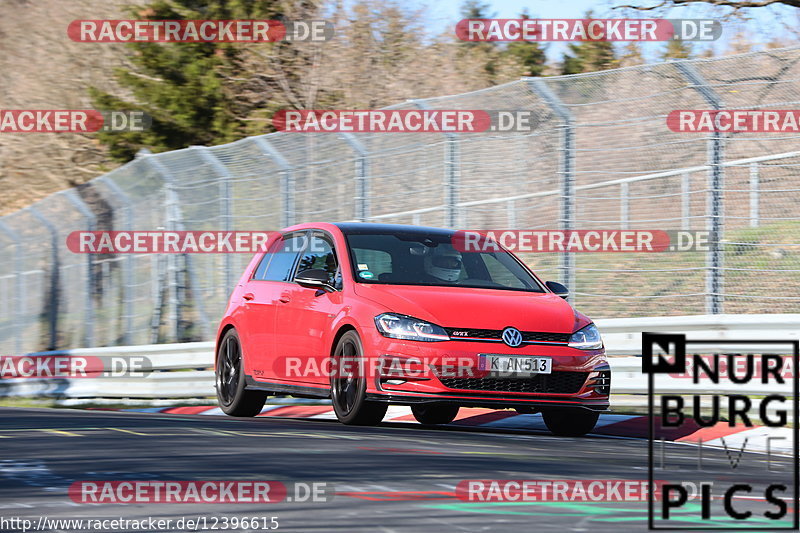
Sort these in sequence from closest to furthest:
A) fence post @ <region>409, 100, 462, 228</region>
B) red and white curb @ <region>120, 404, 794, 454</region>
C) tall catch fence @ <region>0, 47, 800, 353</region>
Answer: red and white curb @ <region>120, 404, 794, 454</region>, tall catch fence @ <region>0, 47, 800, 353</region>, fence post @ <region>409, 100, 462, 228</region>

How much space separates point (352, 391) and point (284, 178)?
7164 mm

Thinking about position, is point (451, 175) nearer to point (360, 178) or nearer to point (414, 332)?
point (360, 178)

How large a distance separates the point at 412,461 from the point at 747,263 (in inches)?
394

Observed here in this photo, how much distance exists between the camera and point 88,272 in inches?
911

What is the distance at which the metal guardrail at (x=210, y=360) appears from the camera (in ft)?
37.7

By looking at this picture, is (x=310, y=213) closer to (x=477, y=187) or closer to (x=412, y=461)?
(x=477, y=187)

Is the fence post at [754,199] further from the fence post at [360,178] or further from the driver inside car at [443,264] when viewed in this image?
the driver inside car at [443,264]

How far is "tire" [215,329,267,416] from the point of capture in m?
12.9

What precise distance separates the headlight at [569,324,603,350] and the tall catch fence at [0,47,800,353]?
5.33 ft

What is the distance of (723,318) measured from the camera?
460 inches

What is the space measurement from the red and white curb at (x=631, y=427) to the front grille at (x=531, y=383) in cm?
86

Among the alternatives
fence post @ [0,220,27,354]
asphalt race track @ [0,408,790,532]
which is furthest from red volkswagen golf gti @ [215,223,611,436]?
fence post @ [0,220,27,354]

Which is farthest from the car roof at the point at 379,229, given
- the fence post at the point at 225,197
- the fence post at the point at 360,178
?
the fence post at the point at 225,197

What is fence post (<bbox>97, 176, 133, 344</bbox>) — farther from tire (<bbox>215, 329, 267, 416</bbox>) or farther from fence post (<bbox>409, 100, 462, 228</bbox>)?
tire (<bbox>215, 329, 267, 416</bbox>)
